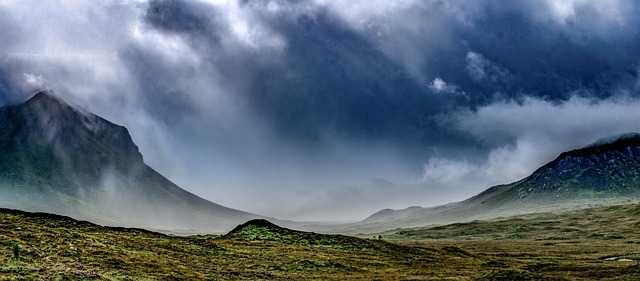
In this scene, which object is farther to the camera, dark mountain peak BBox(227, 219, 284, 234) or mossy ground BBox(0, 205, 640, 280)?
dark mountain peak BBox(227, 219, 284, 234)

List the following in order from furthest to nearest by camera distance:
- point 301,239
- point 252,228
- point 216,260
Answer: point 252,228 < point 301,239 < point 216,260

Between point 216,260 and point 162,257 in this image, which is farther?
point 216,260

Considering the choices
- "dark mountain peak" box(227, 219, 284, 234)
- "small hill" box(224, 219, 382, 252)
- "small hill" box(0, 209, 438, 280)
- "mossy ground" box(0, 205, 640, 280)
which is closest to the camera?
"small hill" box(0, 209, 438, 280)

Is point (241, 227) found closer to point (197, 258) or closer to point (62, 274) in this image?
point (197, 258)

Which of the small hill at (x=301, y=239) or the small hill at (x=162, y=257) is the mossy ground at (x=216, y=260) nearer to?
the small hill at (x=162, y=257)

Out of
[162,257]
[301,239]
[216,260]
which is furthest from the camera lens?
[301,239]

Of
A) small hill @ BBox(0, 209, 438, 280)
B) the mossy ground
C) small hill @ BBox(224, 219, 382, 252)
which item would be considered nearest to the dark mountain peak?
small hill @ BBox(224, 219, 382, 252)

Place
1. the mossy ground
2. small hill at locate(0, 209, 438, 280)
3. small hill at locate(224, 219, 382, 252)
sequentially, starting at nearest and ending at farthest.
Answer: small hill at locate(0, 209, 438, 280), the mossy ground, small hill at locate(224, 219, 382, 252)

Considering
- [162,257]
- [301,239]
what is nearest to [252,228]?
[301,239]

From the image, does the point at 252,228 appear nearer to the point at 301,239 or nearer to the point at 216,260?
the point at 301,239

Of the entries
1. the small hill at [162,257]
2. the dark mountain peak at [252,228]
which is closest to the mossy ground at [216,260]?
the small hill at [162,257]

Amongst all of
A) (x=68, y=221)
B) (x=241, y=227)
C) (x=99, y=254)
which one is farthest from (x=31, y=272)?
(x=241, y=227)

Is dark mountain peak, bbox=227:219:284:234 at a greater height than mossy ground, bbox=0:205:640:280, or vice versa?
dark mountain peak, bbox=227:219:284:234

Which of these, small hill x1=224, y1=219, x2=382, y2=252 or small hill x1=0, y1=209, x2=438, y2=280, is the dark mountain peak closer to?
small hill x1=224, y1=219, x2=382, y2=252
